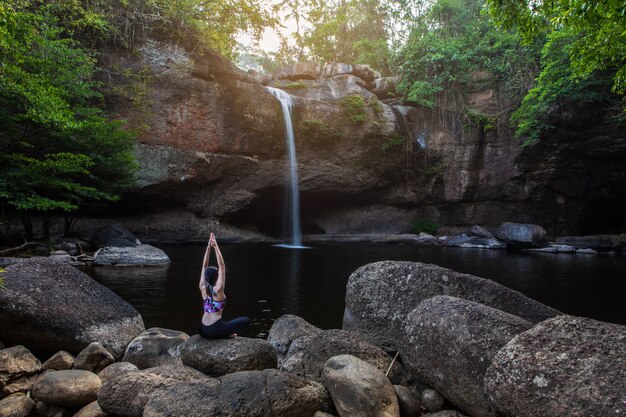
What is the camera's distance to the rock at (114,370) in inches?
178

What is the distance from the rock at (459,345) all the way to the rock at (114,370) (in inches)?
131

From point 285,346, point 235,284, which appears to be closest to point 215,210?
point 235,284

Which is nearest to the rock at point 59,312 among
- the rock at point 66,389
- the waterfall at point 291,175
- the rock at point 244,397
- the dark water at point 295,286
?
the rock at point 66,389

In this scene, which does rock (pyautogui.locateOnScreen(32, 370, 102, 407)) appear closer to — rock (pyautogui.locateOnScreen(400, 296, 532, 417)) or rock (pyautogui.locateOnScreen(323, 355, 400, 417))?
rock (pyautogui.locateOnScreen(323, 355, 400, 417))

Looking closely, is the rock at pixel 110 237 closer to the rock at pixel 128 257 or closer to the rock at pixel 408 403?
the rock at pixel 128 257

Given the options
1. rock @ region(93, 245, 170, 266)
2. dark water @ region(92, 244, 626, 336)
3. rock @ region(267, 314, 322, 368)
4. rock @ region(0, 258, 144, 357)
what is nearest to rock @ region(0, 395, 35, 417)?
rock @ region(0, 258, 144, 357)

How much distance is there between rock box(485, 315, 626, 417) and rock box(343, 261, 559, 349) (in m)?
1.92

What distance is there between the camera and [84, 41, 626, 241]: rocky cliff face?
23469 mm

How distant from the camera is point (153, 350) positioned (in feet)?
16.9

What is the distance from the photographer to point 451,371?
3666mm

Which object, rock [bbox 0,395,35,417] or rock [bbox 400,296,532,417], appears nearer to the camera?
rock [bbox 400,296,532,417]

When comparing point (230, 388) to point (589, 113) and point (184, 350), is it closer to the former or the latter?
point (184, 350)

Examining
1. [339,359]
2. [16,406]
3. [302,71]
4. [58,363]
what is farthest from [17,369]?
[302,71]

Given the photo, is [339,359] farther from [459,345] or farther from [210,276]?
[210,276]
